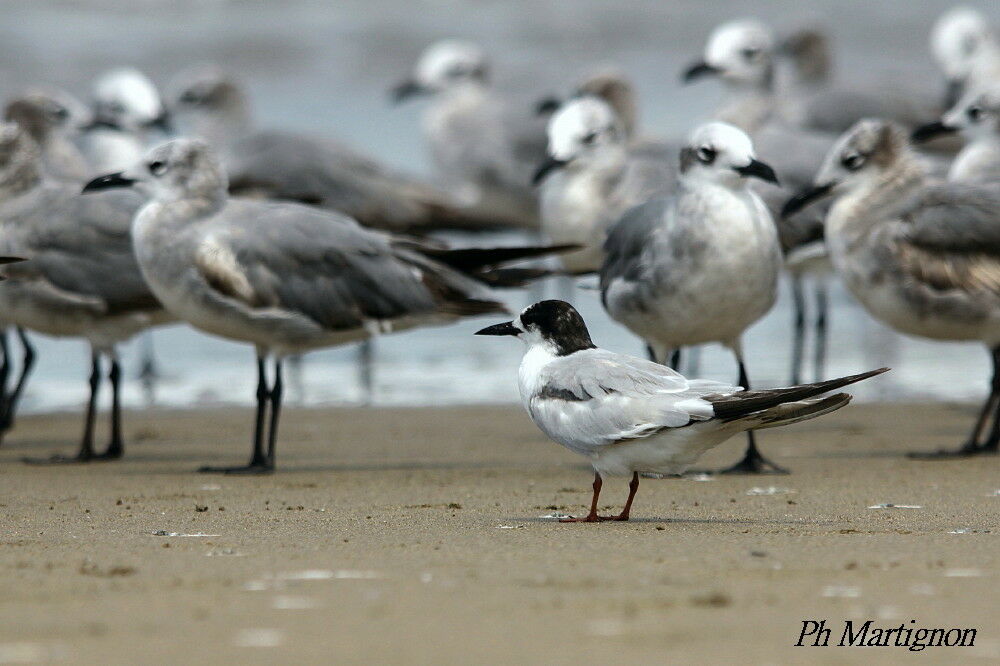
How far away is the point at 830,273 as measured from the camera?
38.1ft

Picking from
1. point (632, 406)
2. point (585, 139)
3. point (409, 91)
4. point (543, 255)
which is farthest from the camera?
point (409, 91)

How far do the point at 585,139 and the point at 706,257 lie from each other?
2.71 meters

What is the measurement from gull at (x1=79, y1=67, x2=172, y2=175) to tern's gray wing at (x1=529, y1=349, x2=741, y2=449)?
752 cm

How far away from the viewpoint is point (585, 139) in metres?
9.84

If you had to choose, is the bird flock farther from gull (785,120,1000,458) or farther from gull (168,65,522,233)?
gull (168,65,522,233)

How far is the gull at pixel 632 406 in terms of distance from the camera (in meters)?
5.04

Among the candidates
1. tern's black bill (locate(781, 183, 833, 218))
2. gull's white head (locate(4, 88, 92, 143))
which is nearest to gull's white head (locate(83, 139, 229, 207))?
tern's black bill (locate(781, 183, 833, 218))

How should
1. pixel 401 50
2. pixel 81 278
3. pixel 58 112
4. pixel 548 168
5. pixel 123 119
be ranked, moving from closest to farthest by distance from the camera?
pixel 81 278 → pixel 548 168 → pixel 58 112 → pixel 123 119 → pixel 401 50

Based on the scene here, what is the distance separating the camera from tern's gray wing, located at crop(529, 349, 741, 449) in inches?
203

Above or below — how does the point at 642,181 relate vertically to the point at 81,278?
above

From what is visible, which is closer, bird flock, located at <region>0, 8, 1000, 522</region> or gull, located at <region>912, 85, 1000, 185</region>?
bird flock, located at <region>0, 8, 1000, 522</region>

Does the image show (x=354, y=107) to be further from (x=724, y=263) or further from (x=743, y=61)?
(x=724, y=263)

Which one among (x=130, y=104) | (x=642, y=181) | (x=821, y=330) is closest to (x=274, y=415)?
(x=642, y=181)

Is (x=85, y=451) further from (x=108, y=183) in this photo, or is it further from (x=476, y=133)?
(x=476, y=133)
